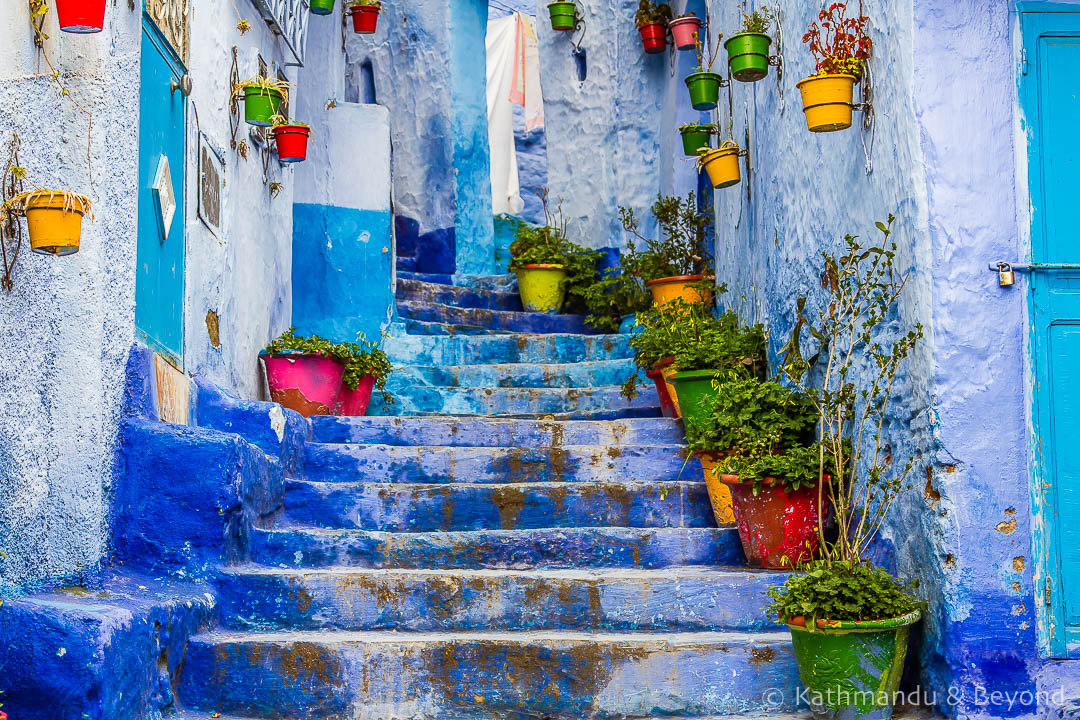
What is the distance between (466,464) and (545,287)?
126 inches

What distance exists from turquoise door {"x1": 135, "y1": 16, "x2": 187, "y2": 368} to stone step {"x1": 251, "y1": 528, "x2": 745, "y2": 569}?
89 cm

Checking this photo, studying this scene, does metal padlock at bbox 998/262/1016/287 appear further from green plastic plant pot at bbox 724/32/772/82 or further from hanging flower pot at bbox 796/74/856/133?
green plastic plant pot at bbox 724/32/772/82

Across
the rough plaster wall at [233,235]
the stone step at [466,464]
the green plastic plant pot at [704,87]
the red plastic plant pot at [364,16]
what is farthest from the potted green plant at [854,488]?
the red plastic plant pot at [364,16]

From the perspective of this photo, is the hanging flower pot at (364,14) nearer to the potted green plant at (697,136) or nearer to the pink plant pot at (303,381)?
the potted green plant at (697,136)

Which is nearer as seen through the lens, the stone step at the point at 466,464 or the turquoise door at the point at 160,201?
the turquoise door at the point at 160,201

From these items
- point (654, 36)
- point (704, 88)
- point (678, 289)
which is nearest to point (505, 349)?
point (678, 289)

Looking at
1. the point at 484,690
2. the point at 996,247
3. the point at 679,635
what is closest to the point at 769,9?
the point at 996,247

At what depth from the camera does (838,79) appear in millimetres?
4340

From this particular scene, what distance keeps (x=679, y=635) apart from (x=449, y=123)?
23.3ft

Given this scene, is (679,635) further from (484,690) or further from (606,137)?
(606,137)

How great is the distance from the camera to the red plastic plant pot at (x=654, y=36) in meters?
8.96

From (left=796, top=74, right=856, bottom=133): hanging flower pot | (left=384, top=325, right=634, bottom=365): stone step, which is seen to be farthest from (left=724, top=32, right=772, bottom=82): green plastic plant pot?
(left=384, top=325, right=634, bottom=365): stone step

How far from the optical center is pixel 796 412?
4953 mm

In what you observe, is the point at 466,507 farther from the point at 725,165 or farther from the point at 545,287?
the point at 545,287
